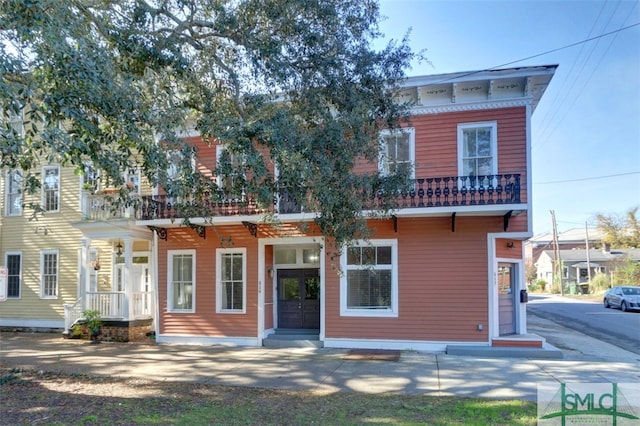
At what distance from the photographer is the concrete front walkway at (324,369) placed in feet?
27.6

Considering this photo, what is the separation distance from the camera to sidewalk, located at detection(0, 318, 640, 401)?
842 cm

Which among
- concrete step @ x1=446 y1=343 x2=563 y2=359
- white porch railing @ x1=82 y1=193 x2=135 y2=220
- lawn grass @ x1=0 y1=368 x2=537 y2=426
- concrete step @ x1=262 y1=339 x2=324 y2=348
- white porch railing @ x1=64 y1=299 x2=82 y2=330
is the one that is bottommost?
concrete step @ x1=262 y1=339 x2=324 y2=348

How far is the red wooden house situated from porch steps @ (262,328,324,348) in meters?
0.04

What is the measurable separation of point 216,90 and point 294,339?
281 inches

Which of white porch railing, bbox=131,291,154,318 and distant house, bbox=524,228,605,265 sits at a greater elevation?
distant house, bbox=524,228,605,265

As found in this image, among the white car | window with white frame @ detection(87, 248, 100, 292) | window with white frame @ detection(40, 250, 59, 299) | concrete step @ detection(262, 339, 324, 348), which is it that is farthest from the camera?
the white car

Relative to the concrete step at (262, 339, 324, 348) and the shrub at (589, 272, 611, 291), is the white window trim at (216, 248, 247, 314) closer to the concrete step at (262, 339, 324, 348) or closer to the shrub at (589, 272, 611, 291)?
the concrete step at (262, 339, 324, 348)

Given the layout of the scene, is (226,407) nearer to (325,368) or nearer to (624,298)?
(325,368)

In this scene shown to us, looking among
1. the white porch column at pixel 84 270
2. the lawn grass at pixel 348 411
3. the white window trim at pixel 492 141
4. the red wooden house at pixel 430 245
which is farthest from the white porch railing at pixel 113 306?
the white window trim at pixel 492 141

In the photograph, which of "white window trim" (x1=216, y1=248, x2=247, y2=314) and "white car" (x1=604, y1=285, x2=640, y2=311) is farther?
"white car" (x1=604, y1=285, x2=640, y2=311)

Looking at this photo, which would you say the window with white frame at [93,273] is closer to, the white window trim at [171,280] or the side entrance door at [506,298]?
the white window trim at [171,280]

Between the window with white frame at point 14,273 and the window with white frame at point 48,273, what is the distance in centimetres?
103

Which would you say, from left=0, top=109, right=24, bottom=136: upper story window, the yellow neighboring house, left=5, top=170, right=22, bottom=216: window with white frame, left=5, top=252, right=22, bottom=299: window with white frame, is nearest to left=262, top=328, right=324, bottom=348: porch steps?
the yellow neighboring house

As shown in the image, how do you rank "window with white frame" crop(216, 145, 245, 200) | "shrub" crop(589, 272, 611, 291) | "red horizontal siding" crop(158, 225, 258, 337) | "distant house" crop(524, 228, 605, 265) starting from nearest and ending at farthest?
"window with white frame" crop(216, 145, 245, 200) → "red horizontal siding" crop(158, 225, 258, 337) → "shrub" crop(589, 272, 611, 291) → "distant house" crop(524, 228, 605, 265)
